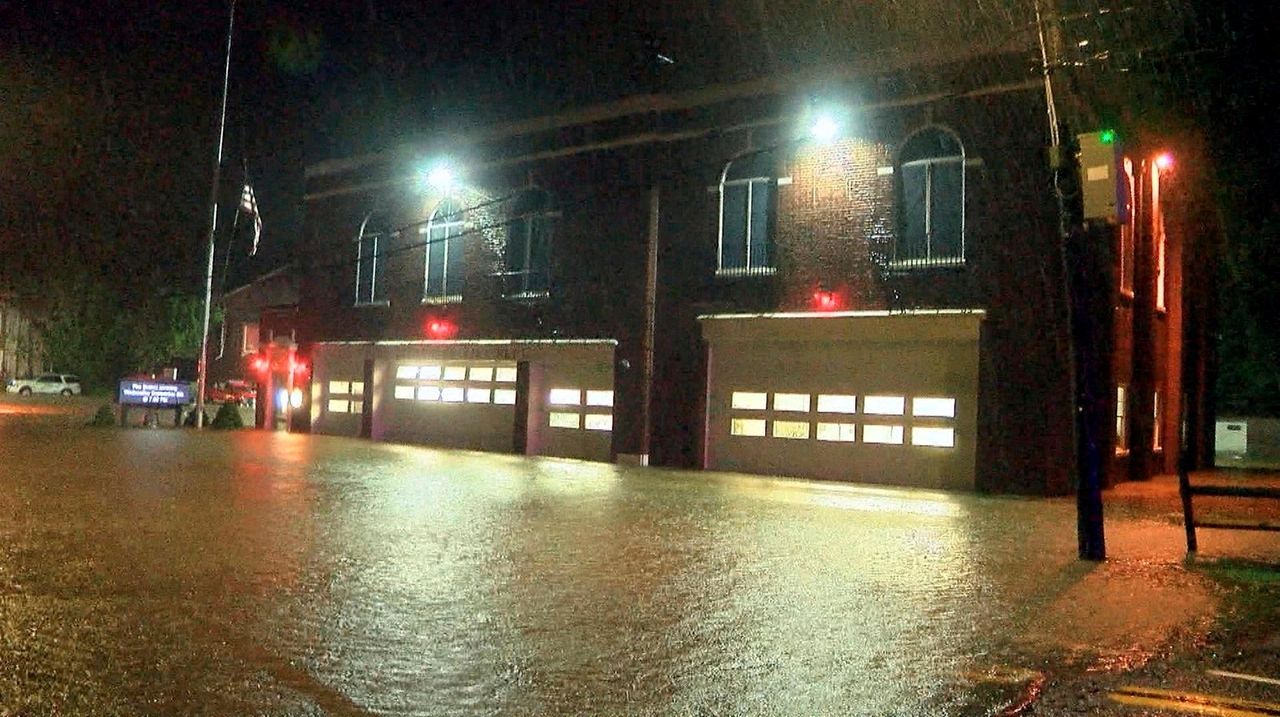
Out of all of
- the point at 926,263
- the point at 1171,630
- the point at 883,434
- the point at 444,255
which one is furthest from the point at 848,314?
the point at 1171,630

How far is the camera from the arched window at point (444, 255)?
91.1 ft

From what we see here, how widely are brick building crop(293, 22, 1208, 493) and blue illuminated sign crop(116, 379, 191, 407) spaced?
26.5 feet

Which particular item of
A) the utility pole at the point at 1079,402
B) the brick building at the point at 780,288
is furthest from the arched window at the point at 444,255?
the utility pole at the point at 1079,402

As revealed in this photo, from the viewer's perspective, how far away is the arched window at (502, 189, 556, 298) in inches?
1017

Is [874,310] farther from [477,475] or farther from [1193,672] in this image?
[1193,672]

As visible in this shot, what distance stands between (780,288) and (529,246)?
676 centimetres

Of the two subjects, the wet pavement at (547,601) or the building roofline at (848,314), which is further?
the building roofline at (848,314)

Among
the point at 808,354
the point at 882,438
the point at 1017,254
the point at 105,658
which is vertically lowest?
the point at 105,658

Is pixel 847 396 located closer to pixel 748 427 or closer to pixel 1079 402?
pixel 748 427

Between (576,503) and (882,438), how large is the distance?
7.55m

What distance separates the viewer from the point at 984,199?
64.5 ft

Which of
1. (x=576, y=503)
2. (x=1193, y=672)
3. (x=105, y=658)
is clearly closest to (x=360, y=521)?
(x=576, y=503)

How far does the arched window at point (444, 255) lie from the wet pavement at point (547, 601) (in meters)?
12.1

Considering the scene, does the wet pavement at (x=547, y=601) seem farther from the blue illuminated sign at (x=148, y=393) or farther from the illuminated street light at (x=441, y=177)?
the blue illuminated sign at (x=148, y=393)
